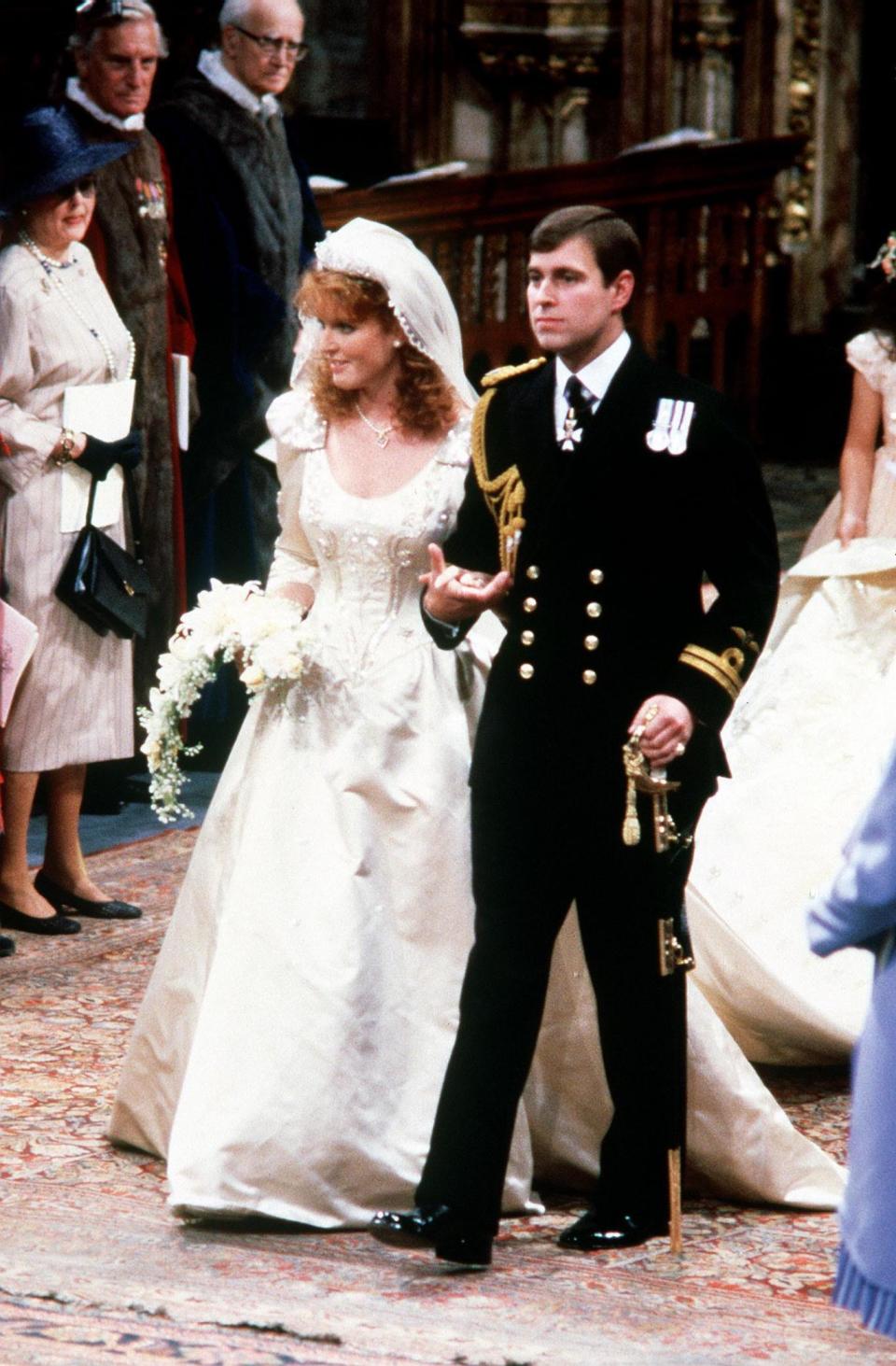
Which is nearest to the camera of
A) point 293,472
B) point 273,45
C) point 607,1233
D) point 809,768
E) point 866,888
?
point 866,888

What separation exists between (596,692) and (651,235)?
21.0 feet

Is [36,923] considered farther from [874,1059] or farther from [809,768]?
[874,1059]

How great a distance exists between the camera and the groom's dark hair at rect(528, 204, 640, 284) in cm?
347

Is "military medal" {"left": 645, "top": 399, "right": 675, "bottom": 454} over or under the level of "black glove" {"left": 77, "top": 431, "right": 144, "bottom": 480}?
over

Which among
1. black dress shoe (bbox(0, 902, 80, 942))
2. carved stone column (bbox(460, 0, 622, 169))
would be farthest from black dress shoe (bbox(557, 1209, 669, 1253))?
carved stone column (bbox(460, 0, 622, 169))

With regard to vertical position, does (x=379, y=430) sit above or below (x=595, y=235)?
below

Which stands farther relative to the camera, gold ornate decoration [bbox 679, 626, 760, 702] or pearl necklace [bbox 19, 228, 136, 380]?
pearl necklace [bbox 19, 228, 136, 380]

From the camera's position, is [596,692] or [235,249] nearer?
[596,692]

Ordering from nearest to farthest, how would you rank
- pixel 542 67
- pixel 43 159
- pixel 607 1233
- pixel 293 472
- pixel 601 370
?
pixel 601 370, pixel 607 1233, pixel 293 472, pixel 43 159, pixel 542 67

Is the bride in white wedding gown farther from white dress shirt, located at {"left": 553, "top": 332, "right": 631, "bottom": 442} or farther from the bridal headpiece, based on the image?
white dress shirt, located at {"left": 553, "top": 332, "right": 631, "bottom": 442}

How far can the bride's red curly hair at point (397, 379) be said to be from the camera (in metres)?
3.87

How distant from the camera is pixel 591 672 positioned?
3.51 metres

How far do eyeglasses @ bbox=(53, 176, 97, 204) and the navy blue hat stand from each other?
18 mm

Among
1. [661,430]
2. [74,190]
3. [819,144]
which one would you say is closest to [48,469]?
[74,190]
